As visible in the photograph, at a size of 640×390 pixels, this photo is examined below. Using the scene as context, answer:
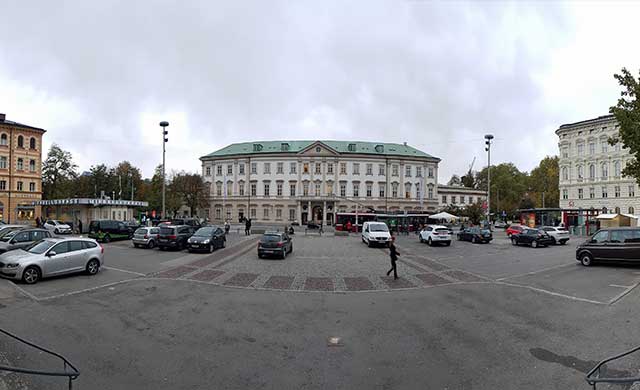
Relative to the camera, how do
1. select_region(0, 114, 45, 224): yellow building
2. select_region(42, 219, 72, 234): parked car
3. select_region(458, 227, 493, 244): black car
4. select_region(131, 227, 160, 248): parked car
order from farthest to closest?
select_region(0, 114, 45, 224): yellow building → select_region(42, 219, 72, 234): parked car → select_region(458, 227, 493, 244): black car → select_region(131, 227, 160, 248): parked car

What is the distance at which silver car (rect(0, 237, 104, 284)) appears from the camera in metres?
12.1

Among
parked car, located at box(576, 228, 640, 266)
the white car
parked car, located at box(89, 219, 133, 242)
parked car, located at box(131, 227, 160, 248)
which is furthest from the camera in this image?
the white car

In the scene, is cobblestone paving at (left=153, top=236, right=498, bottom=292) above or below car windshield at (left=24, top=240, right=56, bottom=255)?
below

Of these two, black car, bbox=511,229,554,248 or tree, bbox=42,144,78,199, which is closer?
black car, bbox=511,229,554,248

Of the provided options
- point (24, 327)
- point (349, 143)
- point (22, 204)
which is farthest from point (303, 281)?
point (349, 143)

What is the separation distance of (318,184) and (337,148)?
408 inches

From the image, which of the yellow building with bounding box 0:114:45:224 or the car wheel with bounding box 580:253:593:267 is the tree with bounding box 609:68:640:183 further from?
the yellow building with bounding box 0:114:45:224

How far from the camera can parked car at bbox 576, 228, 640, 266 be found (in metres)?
15.9

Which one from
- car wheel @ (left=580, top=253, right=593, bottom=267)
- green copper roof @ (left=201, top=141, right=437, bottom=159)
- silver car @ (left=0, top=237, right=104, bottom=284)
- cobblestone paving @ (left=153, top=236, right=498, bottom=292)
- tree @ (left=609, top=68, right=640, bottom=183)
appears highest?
green copper roof @ (left=201, top=141, right=437, bottom=159)

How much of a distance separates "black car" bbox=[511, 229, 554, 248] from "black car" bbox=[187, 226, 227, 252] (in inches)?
970

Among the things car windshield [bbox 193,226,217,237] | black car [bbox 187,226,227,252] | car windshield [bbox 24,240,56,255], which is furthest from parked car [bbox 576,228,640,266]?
car windshield [bbox 24,240,56,255]

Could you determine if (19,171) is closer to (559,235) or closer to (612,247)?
(612,247)

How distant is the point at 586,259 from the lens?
17.0 meters

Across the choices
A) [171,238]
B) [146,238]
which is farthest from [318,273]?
[146,238]
